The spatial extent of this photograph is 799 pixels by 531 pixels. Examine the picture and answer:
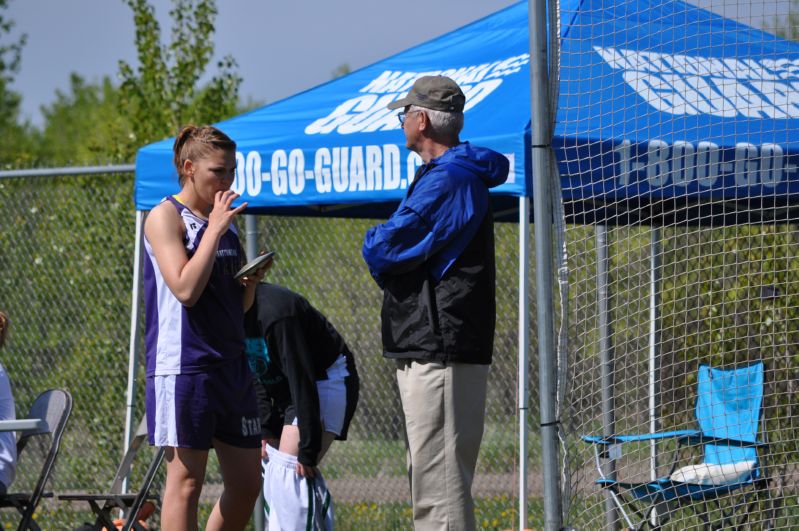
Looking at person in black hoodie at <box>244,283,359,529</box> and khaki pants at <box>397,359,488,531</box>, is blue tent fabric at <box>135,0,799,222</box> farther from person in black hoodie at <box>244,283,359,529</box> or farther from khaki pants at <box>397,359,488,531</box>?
khaki pants at <box>397,359,488,531</box>

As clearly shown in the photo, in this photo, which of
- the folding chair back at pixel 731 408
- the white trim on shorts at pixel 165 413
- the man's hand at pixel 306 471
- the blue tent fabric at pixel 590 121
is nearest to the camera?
the white trim on shorts at pixel 165 413

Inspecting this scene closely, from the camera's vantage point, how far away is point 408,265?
3871 millimetres

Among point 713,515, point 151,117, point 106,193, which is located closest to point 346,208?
point 106,193

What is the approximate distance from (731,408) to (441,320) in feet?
9.40

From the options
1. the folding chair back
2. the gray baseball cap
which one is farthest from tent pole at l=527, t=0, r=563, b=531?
the folding chair back

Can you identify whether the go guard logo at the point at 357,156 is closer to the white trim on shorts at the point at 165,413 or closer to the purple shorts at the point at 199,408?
the purple shorts at the point at 199,408

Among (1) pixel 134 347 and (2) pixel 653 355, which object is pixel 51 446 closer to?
(1) pixel 134 347

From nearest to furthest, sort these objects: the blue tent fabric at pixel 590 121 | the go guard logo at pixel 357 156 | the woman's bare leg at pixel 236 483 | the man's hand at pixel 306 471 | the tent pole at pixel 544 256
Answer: the tent pole at pixel 544 256 < the woman's bare leg at pixel 236 483 < the blue tent fabric at pixel 590 121 < the man's hand at pixel 306 471 < the go guard logo at pixel 357 156

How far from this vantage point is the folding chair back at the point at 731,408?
573cm

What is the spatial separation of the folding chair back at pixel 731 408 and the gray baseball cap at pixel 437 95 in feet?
7.81

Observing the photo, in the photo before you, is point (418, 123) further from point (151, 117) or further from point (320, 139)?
point (151, 117)

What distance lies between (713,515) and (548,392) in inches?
110

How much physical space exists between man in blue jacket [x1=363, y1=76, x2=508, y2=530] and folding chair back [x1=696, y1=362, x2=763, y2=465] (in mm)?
2173

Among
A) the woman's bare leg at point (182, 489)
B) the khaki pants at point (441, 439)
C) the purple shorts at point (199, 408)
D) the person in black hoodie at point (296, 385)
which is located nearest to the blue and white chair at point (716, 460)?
the person in black hoodie at point (296, 385)
